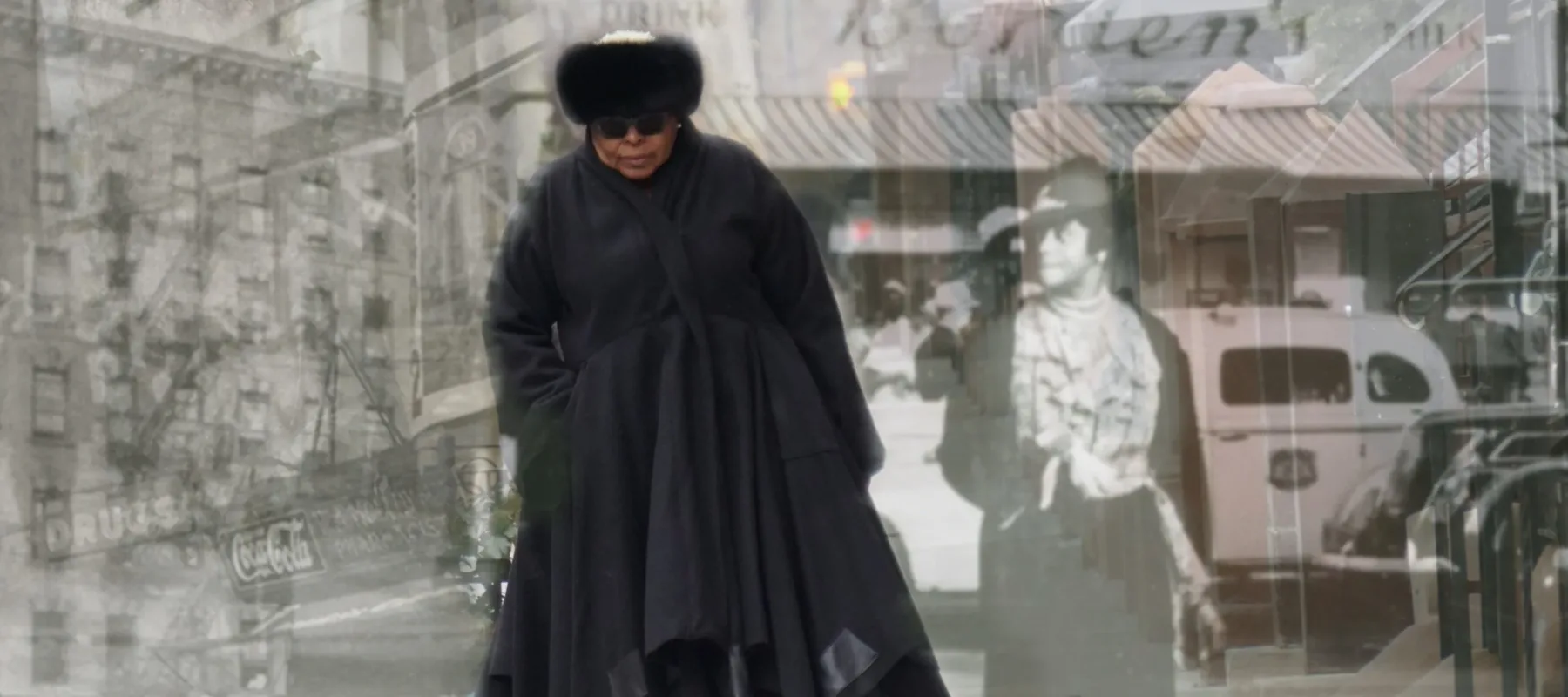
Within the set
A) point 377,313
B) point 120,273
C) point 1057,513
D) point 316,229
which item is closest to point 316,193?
point 316,229

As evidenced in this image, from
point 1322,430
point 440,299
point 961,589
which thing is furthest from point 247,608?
point 1322,430

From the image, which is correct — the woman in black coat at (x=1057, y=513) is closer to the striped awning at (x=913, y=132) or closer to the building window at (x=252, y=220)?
the striped awning at (x=913, y=132)

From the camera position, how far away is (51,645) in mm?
3811

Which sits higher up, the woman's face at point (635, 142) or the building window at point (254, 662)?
the woman's face at point (635, 142)

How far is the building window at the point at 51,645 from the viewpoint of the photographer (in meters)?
3.80

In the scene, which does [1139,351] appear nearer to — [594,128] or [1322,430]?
[1322,430]

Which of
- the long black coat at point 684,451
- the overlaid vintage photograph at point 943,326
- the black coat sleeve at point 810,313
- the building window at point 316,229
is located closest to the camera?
the long black coat at point 684,451

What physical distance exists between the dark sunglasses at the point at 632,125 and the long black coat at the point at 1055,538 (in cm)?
156

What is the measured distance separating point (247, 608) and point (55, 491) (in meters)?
0.55

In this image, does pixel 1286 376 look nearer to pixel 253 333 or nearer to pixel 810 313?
pixel 810 313

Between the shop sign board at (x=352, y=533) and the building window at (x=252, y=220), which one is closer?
the shop sign board at (x=352, y=533)

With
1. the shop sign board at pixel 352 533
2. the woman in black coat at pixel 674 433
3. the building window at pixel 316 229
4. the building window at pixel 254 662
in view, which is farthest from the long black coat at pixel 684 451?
the building window at pixel 254 662

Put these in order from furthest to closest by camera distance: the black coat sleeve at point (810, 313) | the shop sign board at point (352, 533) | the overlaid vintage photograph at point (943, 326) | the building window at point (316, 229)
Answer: the building window at point (316, 229)
the shop sign board at point (352, 533)
the overlaid vintage photograph at point (943, 326)
the black coat sleeve at point (810, 313)

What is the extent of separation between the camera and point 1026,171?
3668 mm
